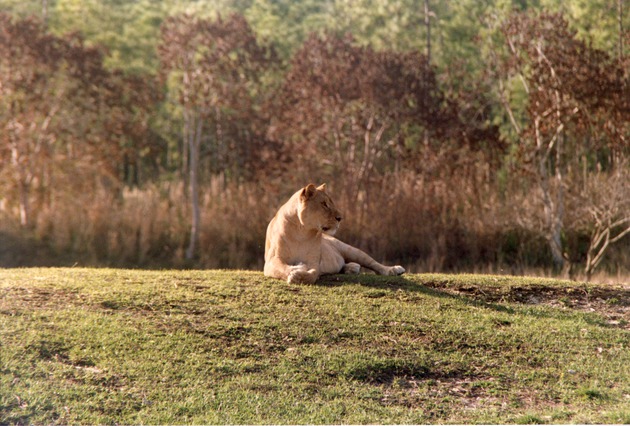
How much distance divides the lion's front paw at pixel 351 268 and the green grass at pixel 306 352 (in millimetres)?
462

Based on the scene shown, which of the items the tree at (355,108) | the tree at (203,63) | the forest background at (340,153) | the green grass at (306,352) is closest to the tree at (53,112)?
the forest background at (340,153)

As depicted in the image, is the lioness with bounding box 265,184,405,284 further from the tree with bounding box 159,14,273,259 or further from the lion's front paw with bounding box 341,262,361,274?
the tree with bounding box 159,14,273,259

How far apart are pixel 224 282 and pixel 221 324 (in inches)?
64.3

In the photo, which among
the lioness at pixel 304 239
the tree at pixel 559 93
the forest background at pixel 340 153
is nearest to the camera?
the lioness at pixel 304 239

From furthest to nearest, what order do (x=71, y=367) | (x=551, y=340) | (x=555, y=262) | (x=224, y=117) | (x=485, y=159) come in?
(x=224, y=117), (x=485, y=159), (x=555, y=262), (x=551, y=340), (x=71, y=367)

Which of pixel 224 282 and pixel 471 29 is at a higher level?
pixel 471 29

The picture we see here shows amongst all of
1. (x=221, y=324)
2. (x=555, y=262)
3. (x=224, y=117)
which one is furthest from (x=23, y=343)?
(x=224, y=117)

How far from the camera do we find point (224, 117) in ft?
90.0

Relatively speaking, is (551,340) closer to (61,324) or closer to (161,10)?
(61,324)

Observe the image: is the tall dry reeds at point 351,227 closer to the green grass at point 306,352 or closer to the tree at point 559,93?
the tree at point 559,93

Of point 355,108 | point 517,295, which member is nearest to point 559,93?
point 355,108

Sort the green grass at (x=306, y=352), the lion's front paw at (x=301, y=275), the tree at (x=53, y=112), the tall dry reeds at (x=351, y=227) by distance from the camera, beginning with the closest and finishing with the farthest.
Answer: the green grass at (x=306, y=352) < the lion's front paw at (x=301, y=275) < the tall dry reeds at (x=351, y=227) < the tree at (x=53, y=112)

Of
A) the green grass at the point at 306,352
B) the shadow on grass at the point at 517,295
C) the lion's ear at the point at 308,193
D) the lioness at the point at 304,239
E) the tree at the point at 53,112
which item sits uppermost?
the tree at the point at 53,112

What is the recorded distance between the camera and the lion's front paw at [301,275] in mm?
8852
